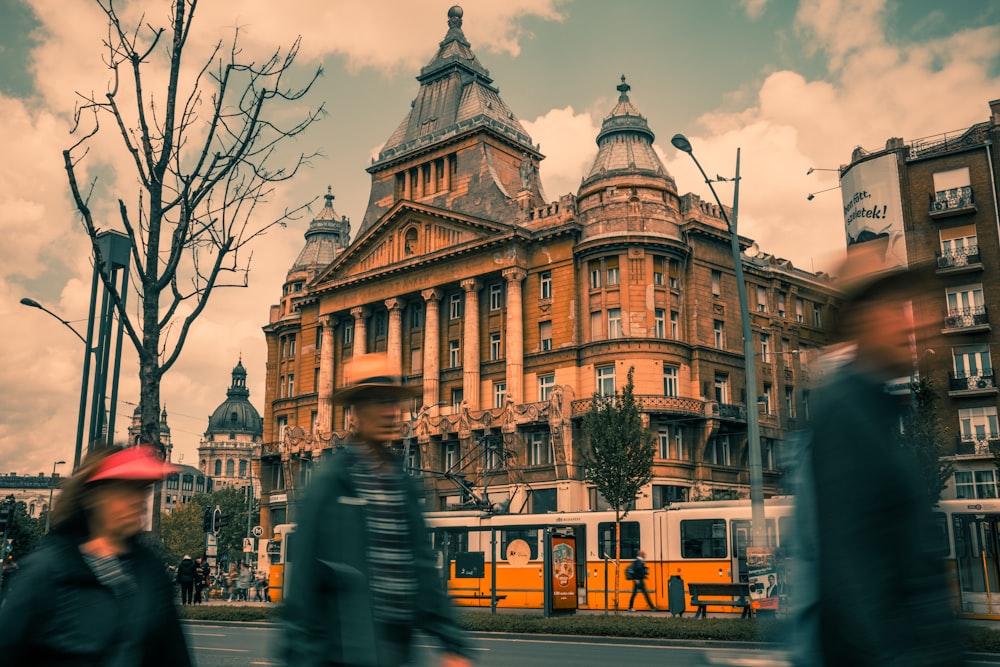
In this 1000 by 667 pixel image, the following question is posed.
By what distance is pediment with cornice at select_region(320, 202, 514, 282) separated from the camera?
53.1 metres

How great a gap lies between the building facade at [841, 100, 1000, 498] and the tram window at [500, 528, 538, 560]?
26061mm

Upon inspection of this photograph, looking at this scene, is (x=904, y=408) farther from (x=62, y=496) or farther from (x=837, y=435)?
(x=62, y=496)

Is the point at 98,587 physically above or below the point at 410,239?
below

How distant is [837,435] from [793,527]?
0.35 metres

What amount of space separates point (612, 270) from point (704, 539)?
2255cm

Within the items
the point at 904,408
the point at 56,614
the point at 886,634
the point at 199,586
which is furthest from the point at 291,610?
the point at 199,586

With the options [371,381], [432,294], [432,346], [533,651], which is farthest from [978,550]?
[432,294]

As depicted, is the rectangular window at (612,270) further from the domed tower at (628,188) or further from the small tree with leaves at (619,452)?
the small tree with leaves at (619,452)

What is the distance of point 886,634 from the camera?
257 centimetres

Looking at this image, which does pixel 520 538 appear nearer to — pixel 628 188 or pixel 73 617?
pixel 628 188

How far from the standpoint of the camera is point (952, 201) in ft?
167

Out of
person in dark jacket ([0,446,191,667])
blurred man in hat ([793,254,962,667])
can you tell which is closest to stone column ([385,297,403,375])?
person in dark jacket ([0,446,191,667])

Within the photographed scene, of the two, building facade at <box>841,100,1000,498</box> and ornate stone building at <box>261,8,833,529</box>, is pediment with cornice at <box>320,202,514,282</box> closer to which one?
ornate stone building at <box>261,8,833,529</box>

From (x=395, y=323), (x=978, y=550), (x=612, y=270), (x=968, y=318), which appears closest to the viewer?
(x=978, y=550)
